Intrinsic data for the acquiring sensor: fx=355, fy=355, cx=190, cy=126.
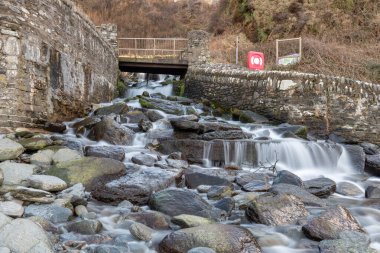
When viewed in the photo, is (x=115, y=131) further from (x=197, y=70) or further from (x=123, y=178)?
(x=197, y=70)

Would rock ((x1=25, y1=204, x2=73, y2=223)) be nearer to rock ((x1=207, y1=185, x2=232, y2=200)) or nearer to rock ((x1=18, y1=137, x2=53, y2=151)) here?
rock ((x1=18, y1=137, x2=53, y2=151))

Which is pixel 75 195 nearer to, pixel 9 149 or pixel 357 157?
pixel 9 149

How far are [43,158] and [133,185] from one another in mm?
1916

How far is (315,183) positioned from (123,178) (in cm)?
382

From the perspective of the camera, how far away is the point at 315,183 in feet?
23.4

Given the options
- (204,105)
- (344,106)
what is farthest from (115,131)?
(344,106)

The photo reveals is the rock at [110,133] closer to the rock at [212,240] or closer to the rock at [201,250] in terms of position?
the rock at [212,240]

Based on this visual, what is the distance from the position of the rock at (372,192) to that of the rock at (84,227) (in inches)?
206

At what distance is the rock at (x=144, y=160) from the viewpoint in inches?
289

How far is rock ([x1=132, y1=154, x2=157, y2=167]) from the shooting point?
7.33 meters

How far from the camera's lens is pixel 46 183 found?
17.1 feet

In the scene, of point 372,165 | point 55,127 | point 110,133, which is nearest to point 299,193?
point 372,165

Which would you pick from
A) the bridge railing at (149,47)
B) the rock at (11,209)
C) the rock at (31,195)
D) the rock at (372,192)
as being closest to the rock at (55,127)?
the rock at (31,195)

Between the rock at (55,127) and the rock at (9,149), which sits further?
the rock at (55,127)
